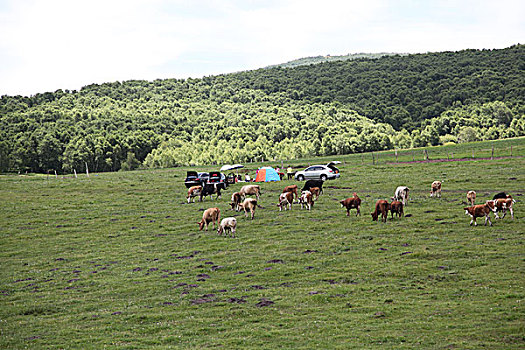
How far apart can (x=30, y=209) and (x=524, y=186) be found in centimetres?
4765

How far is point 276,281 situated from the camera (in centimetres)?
2112

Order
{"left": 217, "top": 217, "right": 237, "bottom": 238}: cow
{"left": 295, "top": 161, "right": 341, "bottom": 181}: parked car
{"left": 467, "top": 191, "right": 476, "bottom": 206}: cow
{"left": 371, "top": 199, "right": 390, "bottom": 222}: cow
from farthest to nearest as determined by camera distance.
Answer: {"left": 295, "top": 161, "right": 341, "bottom": 181}: parked car
{"left": 467, "top": 191, "right": 476, "bottom": 206}: cow
{"left": 371, "top": 199, "right": 390, "bottom": 222}: cow
{"left": 217, "top": 217, "right": 237, "bottom": 238}: cow

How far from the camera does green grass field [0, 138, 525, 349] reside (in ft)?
48.6

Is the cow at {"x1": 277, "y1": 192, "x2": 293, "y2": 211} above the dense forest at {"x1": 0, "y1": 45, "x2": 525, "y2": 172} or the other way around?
the other way around

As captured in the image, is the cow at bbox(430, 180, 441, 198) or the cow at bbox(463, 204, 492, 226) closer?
the cow at bbox(463, 204, 492, 226)

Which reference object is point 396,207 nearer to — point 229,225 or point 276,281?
point 229,225

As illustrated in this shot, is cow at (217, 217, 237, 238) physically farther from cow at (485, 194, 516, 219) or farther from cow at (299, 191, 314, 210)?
cow at (485, 194, 516, 219)

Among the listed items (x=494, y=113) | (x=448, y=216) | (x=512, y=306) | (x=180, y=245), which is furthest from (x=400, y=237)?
(x=494, y=113)

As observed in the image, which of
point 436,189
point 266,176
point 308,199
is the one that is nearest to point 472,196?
point 436,189

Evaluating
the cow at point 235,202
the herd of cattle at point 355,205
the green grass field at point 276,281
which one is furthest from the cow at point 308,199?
the cow at point 235,202

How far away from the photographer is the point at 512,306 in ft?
49.3

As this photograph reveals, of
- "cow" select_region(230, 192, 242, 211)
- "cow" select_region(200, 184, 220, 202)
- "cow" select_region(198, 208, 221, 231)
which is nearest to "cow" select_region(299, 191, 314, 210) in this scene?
"cow" select_region(230, 192, 242, 211)

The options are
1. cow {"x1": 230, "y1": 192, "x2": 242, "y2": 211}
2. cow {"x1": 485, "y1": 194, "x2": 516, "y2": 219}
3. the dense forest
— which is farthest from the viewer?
the dense forest

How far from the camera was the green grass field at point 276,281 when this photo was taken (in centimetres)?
1480
